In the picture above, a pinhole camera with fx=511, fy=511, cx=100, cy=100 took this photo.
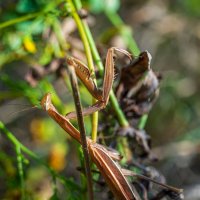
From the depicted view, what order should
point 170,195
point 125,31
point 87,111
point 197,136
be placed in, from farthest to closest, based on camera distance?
point 197,136
point 125,31
point 170,195
point 87,111

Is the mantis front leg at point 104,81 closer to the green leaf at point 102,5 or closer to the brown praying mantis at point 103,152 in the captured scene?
the brown praying mantis at point 103,152

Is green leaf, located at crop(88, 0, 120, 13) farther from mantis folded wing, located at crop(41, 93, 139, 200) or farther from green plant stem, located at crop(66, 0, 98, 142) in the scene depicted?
mantis folded wing, located at crop(41, 93, 139, 200)

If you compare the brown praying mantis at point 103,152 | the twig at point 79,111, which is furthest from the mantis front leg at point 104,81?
the twig at point 79,111

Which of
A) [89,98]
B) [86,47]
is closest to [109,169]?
[86,47]

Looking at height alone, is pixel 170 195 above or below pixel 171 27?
below

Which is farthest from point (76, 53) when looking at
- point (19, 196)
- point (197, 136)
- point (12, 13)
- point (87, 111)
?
point (197, 136)

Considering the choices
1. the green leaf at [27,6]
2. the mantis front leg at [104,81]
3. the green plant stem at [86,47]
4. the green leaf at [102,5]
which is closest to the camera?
the mantis front leg at [104,81]

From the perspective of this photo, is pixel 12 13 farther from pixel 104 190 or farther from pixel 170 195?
pixel 170 195

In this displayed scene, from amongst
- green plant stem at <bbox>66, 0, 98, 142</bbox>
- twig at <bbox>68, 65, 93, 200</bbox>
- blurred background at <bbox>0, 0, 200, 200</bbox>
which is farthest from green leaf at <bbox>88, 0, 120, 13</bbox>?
twig at <bbox>68, 65, 93, 200</bbox>
